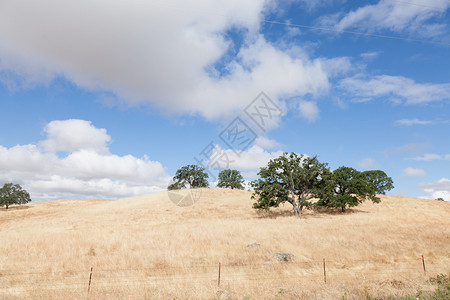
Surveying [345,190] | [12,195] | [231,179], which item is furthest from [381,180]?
[12,195]

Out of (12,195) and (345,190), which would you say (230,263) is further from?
(12,195)

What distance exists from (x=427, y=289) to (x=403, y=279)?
5.41 feet

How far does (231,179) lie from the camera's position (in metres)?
101

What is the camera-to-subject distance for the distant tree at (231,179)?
330 feet

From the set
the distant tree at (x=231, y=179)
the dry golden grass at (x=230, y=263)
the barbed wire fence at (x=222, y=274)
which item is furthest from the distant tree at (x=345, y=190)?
the distant tree at (x=231, y=179)

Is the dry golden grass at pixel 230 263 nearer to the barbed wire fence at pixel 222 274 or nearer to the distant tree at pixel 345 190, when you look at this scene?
the barbed wire fence at pixel 222 274

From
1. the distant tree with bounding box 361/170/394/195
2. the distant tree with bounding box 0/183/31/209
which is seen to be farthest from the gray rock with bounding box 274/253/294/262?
the distant tree with bounding box 0/183/31/209

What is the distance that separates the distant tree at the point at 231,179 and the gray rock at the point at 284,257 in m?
83.6

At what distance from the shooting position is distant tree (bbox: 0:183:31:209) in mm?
66625

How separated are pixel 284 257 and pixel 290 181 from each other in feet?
75.9

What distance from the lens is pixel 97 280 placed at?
1230 cm

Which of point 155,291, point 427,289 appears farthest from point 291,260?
point 155,291

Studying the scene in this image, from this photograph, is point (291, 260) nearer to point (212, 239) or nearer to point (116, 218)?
point (212, 239)

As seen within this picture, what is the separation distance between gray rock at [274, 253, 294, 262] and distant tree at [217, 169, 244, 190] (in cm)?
8361
